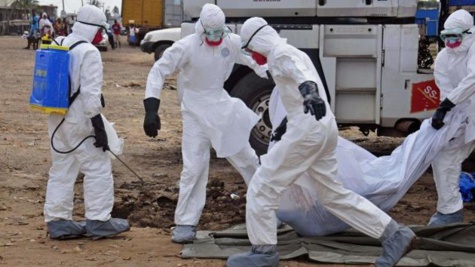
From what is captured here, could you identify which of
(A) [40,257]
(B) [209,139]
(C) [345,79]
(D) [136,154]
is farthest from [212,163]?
(A) [40,257]

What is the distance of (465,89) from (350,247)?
171 centimetres

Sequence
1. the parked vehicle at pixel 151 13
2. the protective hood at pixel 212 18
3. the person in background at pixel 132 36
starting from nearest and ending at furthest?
the protective hood at pixel 212 18
the parked vehicle at pixel 151 13
the person in background at pixel 132 36

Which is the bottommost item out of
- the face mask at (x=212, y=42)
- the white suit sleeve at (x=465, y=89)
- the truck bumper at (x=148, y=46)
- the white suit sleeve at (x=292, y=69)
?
the truck bumper at (x=148, y=46)

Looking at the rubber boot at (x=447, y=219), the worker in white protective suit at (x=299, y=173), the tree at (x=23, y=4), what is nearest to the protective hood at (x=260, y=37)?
the worker in white protective suit at (x=299, y=173)

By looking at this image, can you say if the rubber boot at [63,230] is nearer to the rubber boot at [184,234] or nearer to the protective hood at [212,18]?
the rubber boot at [184,234]

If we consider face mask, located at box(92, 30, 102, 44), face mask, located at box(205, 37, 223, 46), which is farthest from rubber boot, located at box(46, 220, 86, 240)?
face mask, located at box(205, 37, 223, 46)

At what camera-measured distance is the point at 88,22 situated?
25.5 ft

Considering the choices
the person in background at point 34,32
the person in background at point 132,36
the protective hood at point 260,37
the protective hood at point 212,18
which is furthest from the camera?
the person in background at point 132,36

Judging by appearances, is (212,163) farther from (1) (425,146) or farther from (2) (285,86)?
(2) (285,86)

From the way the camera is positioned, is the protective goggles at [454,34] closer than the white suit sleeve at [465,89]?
No

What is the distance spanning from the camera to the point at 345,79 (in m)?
10.8

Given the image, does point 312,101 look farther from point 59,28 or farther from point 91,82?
point 59,28

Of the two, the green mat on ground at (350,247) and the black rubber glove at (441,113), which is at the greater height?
the black rubber glove at (441,113)

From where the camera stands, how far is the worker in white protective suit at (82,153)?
757cm
